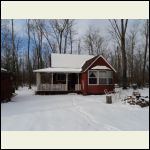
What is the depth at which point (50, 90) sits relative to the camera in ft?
73.3

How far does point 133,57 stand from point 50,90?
1086 inches

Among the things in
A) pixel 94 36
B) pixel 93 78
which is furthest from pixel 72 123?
pixel 94 36

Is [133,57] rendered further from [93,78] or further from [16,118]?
[16,118]

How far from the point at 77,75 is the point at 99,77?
4.02 meters

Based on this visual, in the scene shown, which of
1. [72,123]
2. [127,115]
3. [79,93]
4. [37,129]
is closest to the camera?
[37,129]

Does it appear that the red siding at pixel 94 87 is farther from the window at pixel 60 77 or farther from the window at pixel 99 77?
the window at pixel 60 77

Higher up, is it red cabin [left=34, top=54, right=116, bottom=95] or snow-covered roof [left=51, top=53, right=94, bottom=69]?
snow-covered roof [left=51, top=53, right=94, bottom=69]

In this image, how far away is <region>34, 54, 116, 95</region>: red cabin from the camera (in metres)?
21.2

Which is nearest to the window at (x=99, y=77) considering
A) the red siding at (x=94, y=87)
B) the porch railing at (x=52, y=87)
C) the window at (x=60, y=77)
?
the red siding at (x=94, y=87)

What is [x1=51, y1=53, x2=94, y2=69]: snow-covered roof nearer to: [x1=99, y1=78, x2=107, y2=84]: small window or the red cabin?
the red cabin

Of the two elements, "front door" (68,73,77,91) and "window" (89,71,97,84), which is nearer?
"window" (89,71,97,84)

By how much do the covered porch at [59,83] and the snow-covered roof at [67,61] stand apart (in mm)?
931

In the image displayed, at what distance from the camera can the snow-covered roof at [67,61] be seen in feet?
81.8

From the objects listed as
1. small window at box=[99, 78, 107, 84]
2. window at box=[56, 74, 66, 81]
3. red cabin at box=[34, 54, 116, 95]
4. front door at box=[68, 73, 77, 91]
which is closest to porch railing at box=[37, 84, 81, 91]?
red cabin at box=[34, 54, 116, 95]
